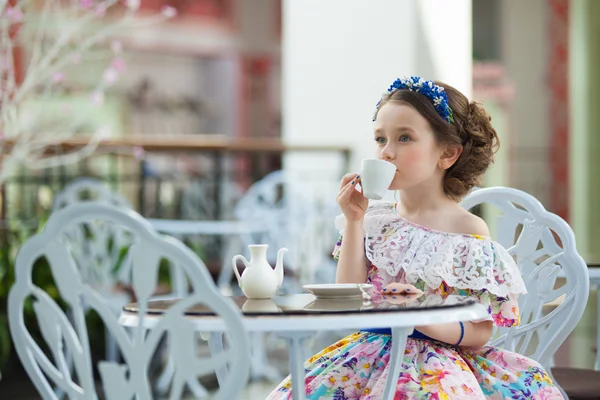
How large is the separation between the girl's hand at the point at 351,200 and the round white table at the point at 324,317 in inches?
9.3

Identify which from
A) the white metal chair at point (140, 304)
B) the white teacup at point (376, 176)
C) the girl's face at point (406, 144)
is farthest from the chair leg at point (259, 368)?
the white metal chair at point (140, 304)

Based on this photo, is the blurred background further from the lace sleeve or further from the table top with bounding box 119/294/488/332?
the table top with bounding box 119/294/488/332

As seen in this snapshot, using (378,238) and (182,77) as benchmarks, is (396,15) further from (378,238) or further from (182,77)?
(182,77)

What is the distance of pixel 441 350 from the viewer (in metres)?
1.72

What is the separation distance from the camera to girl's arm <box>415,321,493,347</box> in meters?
1.69

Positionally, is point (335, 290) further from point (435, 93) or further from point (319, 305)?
point (435, 93)

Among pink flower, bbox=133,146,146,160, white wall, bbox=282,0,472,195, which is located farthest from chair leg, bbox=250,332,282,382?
white wall, bbox=282,0,472,195

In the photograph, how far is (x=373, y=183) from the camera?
1.68 metres

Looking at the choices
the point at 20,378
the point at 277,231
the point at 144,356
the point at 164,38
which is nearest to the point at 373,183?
the point at 144,356

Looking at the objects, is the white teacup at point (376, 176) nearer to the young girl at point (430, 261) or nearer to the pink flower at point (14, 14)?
the young girl at point (430, 261)

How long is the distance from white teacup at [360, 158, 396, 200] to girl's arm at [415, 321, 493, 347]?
0.24m

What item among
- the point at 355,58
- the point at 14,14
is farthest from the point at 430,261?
the point at 355,58

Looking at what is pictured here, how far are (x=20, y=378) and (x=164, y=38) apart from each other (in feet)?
27.8

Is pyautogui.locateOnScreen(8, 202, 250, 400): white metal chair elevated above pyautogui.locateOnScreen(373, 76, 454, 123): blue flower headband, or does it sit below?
below
